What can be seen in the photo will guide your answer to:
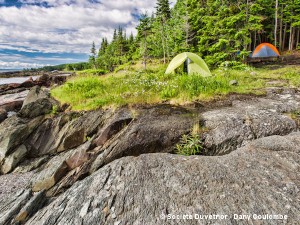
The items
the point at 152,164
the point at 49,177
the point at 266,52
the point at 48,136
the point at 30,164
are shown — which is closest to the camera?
the point at 152,164

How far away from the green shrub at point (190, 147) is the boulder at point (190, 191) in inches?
32.4

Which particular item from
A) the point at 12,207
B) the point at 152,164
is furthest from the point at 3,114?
the point at 152,164

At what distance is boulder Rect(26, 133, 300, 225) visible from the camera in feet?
8.32

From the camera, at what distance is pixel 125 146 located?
16.4 feet

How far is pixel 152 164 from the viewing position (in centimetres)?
373

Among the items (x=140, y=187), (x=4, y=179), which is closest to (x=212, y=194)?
(x=140, y=187)

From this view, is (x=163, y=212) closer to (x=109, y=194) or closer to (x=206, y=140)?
(x=109, y=194)

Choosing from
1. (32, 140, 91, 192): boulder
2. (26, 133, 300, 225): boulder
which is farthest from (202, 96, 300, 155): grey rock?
(32, 140, 91, 192): boulder

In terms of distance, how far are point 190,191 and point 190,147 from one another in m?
1.90

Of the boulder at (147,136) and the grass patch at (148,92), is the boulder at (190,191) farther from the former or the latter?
the grass patch at (148,92)

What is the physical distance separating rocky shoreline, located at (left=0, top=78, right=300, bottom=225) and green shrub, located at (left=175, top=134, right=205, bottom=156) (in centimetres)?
21

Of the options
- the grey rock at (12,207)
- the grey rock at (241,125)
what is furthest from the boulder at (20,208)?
the grey rock at (241,125)

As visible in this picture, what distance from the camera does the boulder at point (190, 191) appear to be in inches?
99.9

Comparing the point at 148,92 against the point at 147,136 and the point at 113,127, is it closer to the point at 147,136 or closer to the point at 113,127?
the point at 113,127
